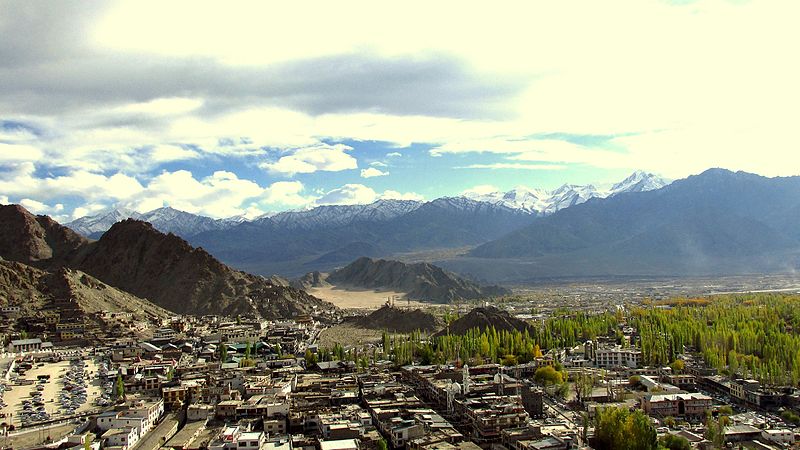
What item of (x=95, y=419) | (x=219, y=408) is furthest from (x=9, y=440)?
(x=219, y=408)

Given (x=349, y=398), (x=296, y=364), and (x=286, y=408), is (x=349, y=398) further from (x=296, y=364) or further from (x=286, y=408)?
(x=296, y=364)

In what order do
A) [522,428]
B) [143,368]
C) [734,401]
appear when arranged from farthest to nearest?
[143,368]
[734,401]
[522,428]

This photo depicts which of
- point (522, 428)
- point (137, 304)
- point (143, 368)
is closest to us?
point (522, 428)

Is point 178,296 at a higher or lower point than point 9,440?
higher

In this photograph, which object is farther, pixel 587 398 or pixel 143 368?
pixel 143 368

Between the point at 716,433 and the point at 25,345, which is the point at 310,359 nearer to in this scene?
the point at 25,345

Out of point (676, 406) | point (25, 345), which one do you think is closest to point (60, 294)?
point (25, 345)
